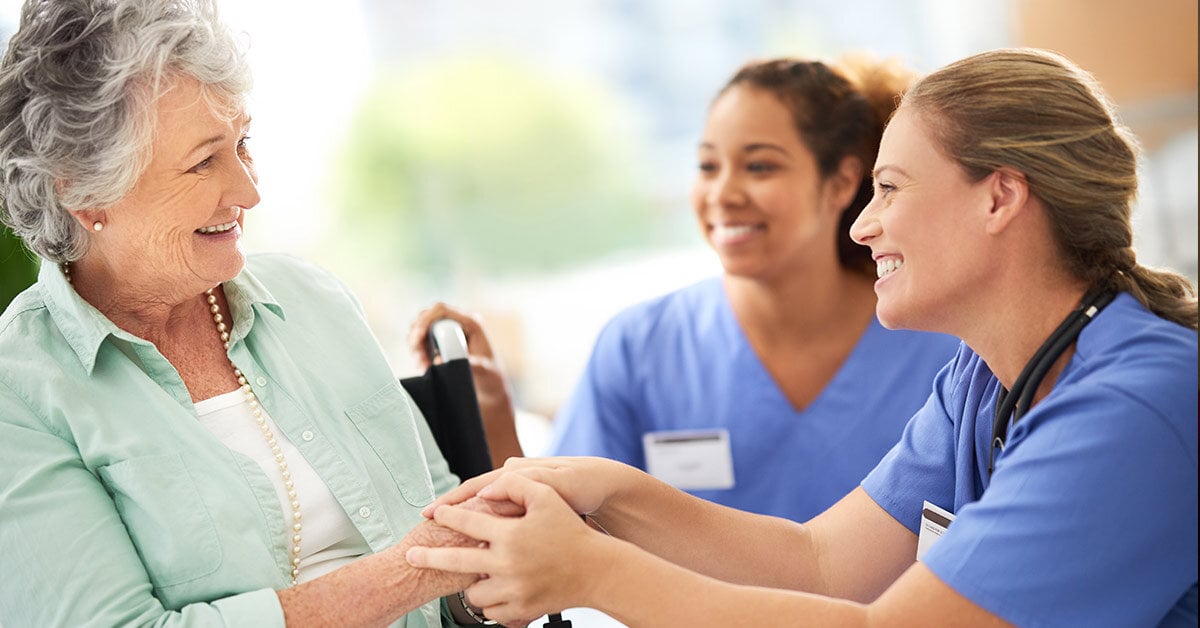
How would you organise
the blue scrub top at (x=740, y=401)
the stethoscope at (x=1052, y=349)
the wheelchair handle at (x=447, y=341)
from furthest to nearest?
1. the blue scrub top at (x=740, y=401)
2. the wheelchair handle at (x=447, y=341)
3. the stethoscope at (x=1052, y=349)

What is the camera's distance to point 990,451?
1269mm

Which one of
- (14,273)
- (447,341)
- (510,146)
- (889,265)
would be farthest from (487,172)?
(889,265)

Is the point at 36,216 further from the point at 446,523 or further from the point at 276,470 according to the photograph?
the point at 446,523

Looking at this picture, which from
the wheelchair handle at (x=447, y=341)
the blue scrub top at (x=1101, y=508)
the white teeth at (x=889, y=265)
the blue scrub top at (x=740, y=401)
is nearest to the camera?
the blue scrub top at (x=1101, y=508)

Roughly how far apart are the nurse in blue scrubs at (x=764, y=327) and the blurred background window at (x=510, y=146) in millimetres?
2918

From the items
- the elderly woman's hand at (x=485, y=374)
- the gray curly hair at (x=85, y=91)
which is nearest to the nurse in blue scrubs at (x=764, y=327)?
the elderly woman's hand at (x=485, y=374)

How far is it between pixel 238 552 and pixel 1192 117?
3234mm

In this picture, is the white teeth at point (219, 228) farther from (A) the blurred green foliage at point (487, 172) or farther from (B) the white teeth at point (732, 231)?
(A) the blurred green foliage at point (487, 172)

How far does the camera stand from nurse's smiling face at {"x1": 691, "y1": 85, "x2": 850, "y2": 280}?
2.37 meters

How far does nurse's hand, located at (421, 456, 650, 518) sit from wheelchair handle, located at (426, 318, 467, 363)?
338 mm

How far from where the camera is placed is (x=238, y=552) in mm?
1328

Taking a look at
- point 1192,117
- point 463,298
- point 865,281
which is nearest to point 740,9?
point 463,298

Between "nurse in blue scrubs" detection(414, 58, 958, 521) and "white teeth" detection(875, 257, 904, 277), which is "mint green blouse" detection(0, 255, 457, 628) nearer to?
"white teeth" detection(875, 257, 904, 277)

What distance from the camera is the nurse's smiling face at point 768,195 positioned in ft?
7.76
